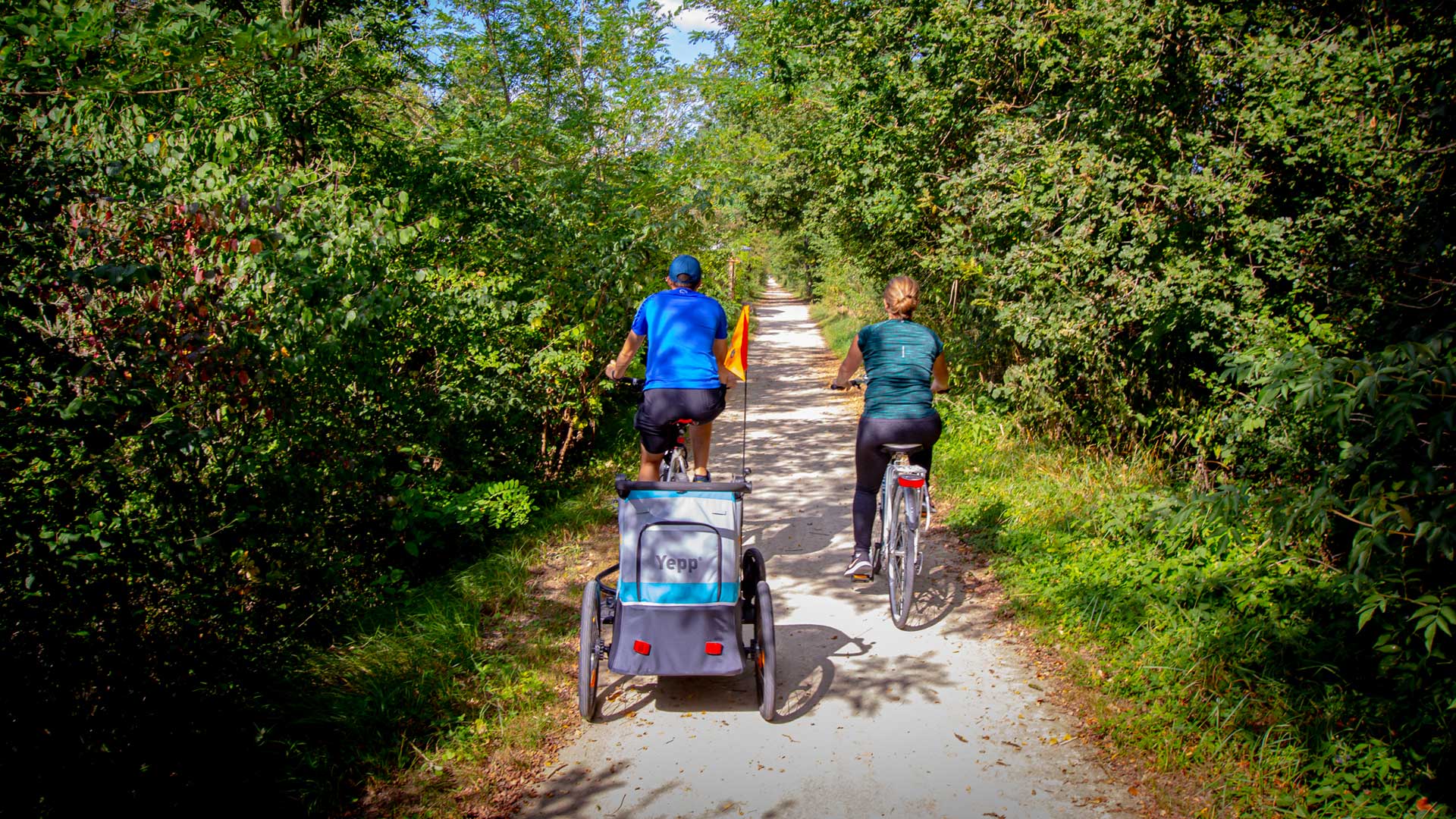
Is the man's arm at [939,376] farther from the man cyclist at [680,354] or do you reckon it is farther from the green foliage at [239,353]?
the green foliage at [239,353]

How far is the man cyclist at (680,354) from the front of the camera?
5324 millimetres

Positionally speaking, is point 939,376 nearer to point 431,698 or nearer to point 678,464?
point 678,464

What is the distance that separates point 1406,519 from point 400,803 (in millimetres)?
4058

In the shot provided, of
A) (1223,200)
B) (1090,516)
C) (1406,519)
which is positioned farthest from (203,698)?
(1223,200)

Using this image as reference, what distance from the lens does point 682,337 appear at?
5.33 m

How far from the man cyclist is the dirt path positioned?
149 centimetres

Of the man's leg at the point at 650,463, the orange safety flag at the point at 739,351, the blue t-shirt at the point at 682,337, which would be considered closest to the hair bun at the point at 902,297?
the orange safety flag at the point at 739,351

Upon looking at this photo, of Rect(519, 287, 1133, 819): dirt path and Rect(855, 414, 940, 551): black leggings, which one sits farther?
Rect(855, 414, 940, 551): black leggings

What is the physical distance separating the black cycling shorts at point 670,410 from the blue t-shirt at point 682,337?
0.04 meters

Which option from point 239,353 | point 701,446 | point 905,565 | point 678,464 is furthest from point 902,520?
point 239,353

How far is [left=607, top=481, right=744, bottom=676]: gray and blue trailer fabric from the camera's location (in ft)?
13.2

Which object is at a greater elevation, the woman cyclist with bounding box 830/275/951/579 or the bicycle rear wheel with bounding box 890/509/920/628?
the woman cyclist with bounding box 830/275/951/579

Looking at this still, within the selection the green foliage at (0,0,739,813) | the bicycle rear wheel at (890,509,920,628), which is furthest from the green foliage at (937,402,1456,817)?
the green foliage at (0,0,739,813)

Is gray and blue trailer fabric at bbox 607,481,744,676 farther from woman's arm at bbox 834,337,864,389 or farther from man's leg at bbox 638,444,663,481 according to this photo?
woman's arm at bbox 834,337,864,389
